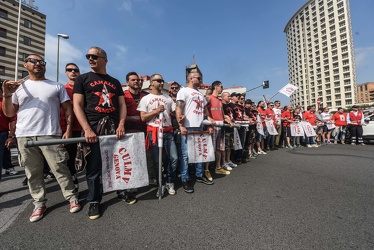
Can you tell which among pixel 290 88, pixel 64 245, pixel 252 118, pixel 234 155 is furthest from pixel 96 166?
pixel 290 88

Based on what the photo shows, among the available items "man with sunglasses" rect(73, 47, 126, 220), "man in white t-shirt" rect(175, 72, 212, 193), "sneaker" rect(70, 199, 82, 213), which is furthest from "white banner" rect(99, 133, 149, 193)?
"man in white t-shirt" rect(175, 72, 212, 193)

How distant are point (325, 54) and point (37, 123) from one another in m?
90.5

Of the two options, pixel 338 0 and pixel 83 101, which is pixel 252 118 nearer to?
pixel 83 101

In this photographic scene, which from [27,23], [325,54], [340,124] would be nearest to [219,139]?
[340,124]

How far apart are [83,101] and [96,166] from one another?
831 mm

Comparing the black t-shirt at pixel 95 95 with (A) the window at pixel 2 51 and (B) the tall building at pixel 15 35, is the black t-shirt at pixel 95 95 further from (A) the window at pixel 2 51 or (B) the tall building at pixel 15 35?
(A) the window at pixel 2 51

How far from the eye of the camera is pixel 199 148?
3.08 m

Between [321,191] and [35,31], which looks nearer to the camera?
[321,191]

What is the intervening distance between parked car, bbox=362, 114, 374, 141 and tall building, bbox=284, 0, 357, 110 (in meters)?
65.8

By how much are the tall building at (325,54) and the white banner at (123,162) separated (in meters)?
77.0

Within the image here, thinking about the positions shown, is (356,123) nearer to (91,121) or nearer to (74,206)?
(91,121)

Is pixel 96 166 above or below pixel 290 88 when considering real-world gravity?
below

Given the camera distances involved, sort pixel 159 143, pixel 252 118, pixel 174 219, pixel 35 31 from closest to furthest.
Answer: pixel 174 219
pixel 159 143
pixel 252 118
pixel 35 31

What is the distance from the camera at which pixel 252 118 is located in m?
5.58
